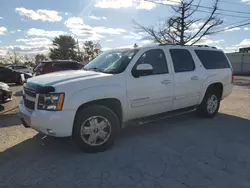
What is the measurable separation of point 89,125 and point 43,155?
914 mm

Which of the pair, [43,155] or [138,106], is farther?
[138,106]

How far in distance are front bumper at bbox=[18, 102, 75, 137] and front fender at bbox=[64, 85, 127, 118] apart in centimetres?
13

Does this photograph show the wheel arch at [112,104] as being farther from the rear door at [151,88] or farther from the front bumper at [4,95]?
the front bumper at [4,95]

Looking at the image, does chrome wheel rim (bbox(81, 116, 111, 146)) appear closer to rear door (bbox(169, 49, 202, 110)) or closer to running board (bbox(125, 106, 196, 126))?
running board (bbox(125, 106, 196, 126))

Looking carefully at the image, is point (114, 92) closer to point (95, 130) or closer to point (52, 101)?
point (95, 130)

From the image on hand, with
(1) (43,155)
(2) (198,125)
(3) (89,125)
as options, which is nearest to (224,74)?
(2) (198,125)

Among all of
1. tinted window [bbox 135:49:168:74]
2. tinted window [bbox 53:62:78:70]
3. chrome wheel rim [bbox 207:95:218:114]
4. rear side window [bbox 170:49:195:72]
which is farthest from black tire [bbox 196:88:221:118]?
tinted window [bbox 53:62:78:70]

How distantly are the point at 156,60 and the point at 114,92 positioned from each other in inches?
53.3

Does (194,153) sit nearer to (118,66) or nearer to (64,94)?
(118,66)

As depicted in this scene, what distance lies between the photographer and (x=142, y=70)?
4.51m

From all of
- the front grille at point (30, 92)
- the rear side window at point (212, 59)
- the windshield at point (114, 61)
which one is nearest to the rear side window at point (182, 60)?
the rear side window at point (212, 59)

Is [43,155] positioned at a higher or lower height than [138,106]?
lower

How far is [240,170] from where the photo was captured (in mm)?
3525

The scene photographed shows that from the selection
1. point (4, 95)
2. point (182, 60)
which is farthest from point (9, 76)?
point (182, 60)
